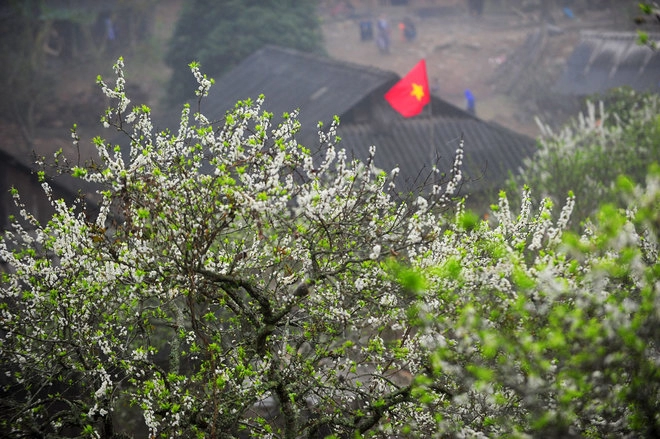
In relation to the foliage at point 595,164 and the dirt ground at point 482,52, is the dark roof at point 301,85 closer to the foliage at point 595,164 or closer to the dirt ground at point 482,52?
the foliage at point 595,164

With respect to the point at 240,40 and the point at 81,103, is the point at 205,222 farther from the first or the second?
the point at 81,103

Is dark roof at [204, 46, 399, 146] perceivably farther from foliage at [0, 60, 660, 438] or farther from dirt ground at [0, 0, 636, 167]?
foliage at [0, 60, 660, 438]

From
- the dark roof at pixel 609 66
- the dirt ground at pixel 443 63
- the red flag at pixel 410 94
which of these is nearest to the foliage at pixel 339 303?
the red flag at pixel 410 94

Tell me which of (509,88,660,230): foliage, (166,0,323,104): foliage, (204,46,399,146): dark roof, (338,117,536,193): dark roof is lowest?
(509,88,660,230): foliage

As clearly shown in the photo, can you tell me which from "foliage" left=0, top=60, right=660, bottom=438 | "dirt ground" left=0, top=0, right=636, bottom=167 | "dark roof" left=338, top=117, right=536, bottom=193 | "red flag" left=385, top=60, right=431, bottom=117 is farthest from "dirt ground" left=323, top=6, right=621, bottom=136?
"foliage" left=0, top=60, right=660, bottom=438

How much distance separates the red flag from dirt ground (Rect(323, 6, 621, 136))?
15895 millimetres

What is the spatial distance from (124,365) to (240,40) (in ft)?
89.8

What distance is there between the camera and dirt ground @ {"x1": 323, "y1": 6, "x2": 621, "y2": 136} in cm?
3509

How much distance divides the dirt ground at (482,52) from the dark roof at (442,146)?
445 inches

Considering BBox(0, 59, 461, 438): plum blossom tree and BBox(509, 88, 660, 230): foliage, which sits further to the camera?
BBox(509, 88, 660, 230): foliage

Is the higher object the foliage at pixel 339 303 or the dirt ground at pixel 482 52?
the dirt ground at pixel 482 52

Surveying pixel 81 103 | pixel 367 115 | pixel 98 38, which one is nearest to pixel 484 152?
pixel 367 115

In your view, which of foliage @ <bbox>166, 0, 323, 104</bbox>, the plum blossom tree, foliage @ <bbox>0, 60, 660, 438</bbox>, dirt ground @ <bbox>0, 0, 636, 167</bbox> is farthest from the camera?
dirt ground @ <bbox>0, 0, 636, 167</bbox>

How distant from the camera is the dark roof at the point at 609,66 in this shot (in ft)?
92.8
